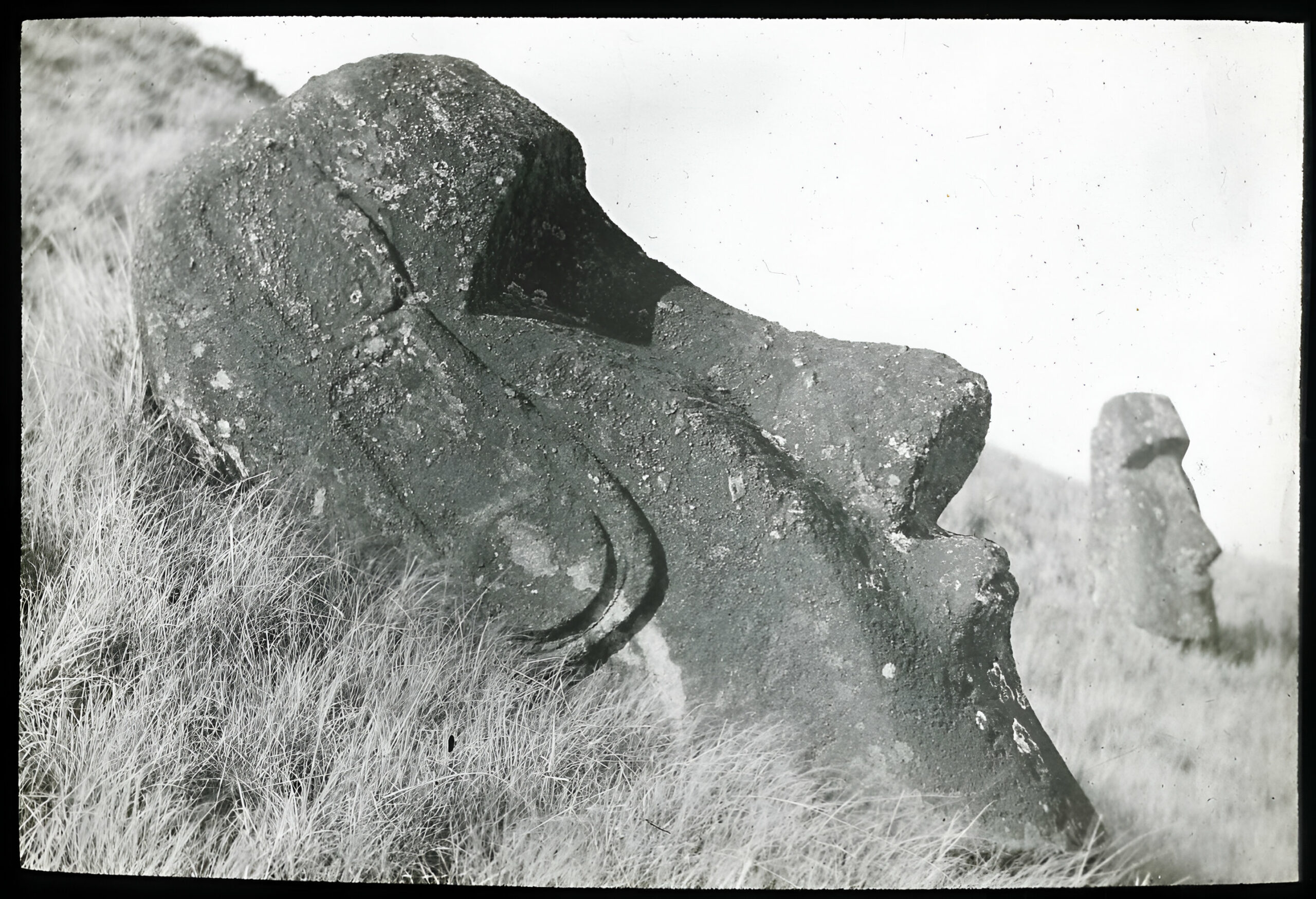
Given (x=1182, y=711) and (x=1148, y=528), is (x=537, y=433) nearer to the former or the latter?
(x=1182, y=711)

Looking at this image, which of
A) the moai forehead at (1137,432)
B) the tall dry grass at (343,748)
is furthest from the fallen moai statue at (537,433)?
the moai forehead at (1137,432)

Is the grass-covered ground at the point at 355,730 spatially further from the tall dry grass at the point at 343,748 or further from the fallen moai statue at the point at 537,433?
the fallen moai statue at the point at 537,433

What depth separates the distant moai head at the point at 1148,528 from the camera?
2707mm

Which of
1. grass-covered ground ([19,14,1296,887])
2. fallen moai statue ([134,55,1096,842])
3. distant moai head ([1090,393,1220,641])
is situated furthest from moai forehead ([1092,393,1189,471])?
fallen moai statue ([134,55,1096,842])

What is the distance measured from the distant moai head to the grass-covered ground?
247 millimetres

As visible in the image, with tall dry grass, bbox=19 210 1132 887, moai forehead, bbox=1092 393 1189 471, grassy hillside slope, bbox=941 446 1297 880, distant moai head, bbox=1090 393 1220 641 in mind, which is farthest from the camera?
distant moai head, bbox=1090 393 1220 641

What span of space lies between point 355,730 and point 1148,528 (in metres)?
2.06

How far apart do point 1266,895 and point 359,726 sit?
6.14 ft

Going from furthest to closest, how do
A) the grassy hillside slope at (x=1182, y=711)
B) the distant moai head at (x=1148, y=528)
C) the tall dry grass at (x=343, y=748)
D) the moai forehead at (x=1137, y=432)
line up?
the distant moai head at (x=1148, y=528)
the moai forehead at (x=1137, y=432)
the grassy hillside slope at (x=1182, y=711)
the tall dry grass at (x=343, y=748)

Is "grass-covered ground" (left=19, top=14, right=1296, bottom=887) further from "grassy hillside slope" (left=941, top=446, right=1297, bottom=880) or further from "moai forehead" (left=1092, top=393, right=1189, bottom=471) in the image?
"moai forehead" (left=1092, top=393, right=1189, bottom=471)

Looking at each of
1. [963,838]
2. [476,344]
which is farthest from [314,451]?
[963,838]

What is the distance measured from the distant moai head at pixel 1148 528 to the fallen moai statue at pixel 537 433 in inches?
27.0

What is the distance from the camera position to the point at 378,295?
217 centimetres

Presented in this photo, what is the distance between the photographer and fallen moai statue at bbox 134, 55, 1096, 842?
2.10 m
